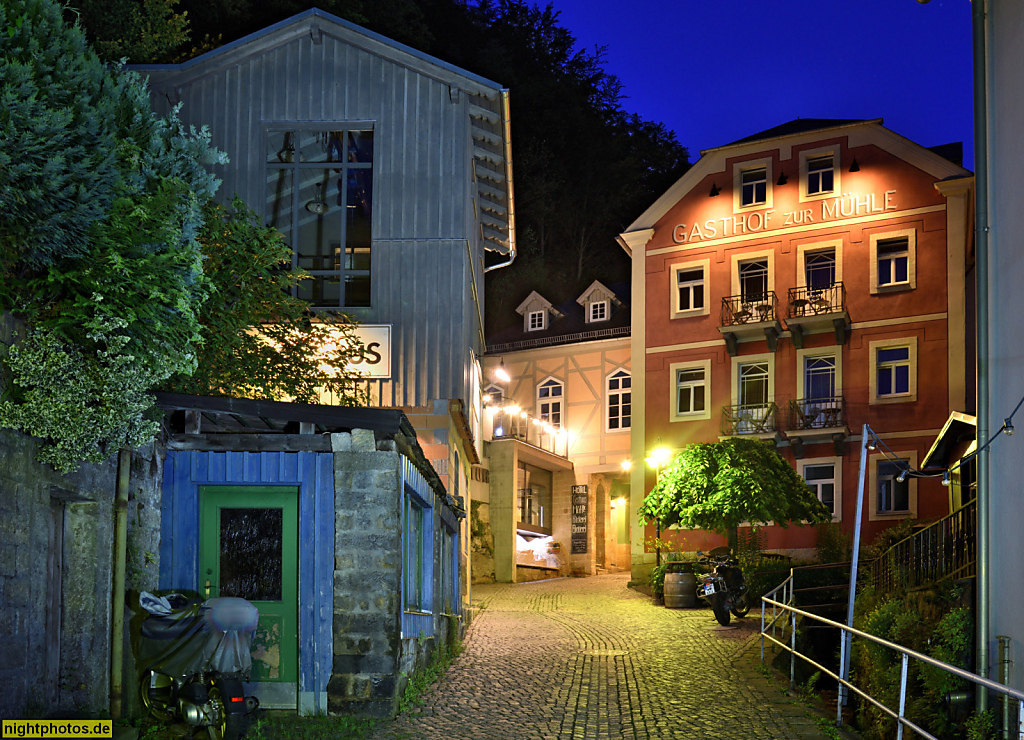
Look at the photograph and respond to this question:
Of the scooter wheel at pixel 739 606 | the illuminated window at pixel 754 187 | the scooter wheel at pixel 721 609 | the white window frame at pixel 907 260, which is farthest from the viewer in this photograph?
the illuminated window at pixel 754 187

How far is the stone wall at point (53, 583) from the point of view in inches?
284

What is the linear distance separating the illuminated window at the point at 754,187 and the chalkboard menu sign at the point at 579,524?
1143 cm

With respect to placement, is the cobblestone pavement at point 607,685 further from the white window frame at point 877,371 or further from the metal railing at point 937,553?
the white window frame at point 877,371

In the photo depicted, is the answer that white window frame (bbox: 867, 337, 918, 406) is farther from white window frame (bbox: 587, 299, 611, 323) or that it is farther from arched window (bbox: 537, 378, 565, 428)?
arched window (bbox: 537, 378, 565, 428)

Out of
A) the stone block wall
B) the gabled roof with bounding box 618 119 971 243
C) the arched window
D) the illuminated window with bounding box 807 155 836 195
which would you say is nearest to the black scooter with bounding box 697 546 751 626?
the stone block wall

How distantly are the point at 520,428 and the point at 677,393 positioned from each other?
589 centimetres

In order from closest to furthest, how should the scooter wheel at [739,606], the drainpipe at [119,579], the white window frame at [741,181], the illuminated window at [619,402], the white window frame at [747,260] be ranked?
the drainpipe at [119,579] → the scooter wheel at [739,606] → the white window frame at [747,260] → the white window frame at [741,181] → the illuminated window at [619,402]

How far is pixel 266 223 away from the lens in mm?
17328

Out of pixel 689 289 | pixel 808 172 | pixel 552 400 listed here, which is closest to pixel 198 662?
pixel 689 289

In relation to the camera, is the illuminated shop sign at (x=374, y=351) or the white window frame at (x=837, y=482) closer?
the illuminated shop sign at (x=374, y=351)

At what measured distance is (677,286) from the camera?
94.3ft

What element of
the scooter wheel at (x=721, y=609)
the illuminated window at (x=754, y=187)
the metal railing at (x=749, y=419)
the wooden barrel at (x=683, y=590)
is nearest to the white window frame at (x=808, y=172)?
the illuminated window at (x=754, y=187)

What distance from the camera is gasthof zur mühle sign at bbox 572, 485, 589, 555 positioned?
3466 cm

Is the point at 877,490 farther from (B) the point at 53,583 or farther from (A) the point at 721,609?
(B) the point at 53,583
